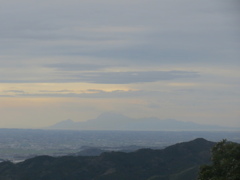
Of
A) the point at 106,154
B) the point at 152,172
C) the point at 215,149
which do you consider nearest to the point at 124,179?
the point at 152,172

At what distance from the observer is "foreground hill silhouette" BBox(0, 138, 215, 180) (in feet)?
348

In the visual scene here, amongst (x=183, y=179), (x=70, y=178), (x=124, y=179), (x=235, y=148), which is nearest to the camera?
(x=235, y=148)

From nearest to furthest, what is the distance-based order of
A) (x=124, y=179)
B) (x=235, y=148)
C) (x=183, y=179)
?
(x=235, y=148)
(x=183, y=179)
(x=124, y=179)

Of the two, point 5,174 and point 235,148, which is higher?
point 235,148

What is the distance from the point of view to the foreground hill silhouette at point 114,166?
10594 cm

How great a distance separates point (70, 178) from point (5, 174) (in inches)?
631

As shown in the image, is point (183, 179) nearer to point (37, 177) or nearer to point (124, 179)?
point (124, 179)

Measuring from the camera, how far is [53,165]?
376 feet

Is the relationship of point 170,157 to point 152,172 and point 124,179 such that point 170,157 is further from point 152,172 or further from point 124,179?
point 124,179

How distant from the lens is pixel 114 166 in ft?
364

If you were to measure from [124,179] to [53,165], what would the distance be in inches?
924

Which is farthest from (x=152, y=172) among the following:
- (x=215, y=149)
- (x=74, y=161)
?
(x=215, y=149)

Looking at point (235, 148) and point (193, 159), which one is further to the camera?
point (193, 159)

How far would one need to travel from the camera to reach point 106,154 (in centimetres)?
11781
